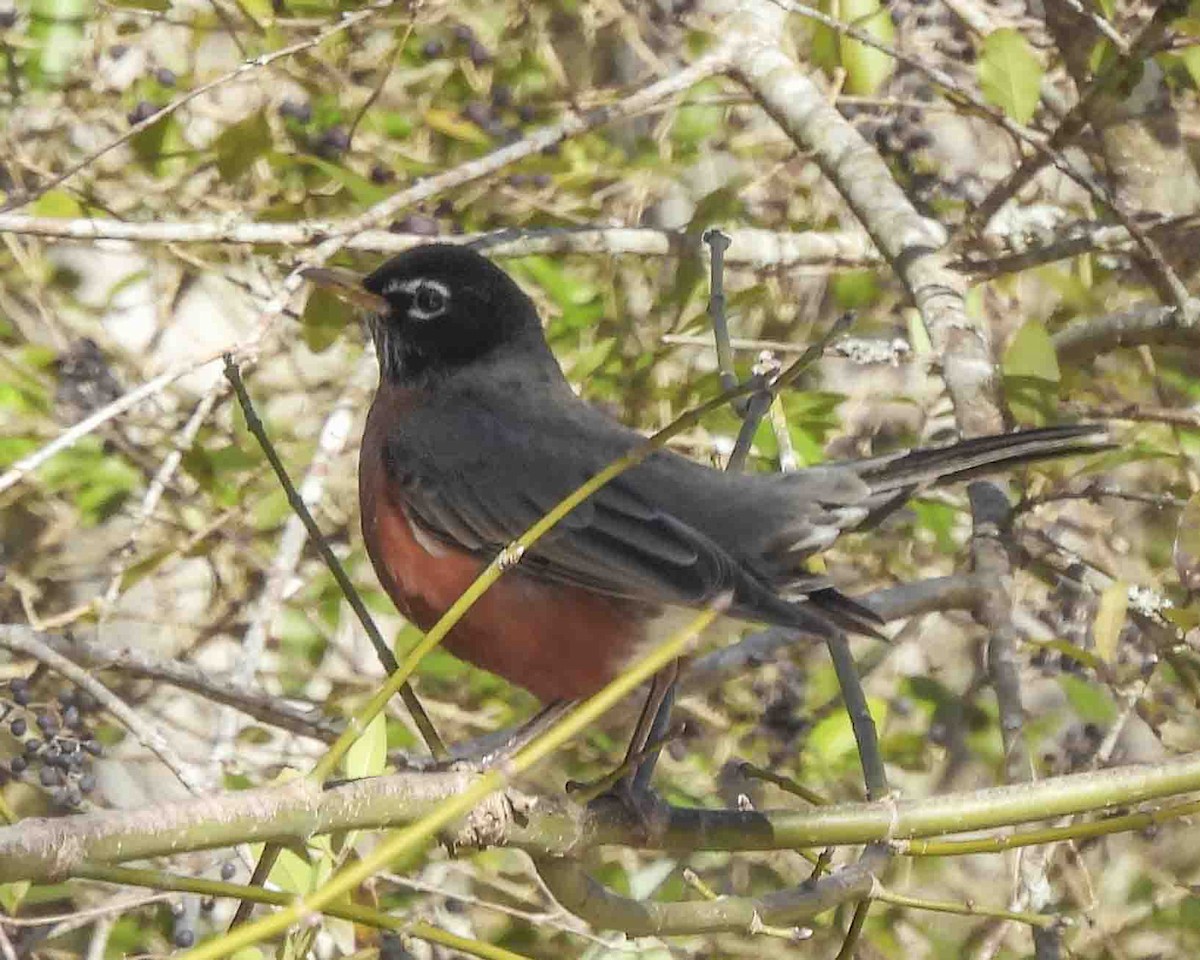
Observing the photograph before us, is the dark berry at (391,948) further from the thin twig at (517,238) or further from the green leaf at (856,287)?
the green leaf at (856,287)

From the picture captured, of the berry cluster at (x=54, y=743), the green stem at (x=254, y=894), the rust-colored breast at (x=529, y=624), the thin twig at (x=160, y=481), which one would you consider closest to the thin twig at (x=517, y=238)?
the thin twig at (x=160, y=481)

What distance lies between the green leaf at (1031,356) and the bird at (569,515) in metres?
0.41

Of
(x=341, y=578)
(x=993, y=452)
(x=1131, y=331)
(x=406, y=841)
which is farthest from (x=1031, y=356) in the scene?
(x=406, y=841)

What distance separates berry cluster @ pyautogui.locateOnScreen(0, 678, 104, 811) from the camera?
3.15 meters

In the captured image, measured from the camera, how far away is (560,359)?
4.29 meters

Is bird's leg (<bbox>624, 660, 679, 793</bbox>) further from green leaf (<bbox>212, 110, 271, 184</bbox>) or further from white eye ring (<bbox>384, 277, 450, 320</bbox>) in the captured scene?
green leaf (<bbox>212, 110, 271, 184</bbox>)

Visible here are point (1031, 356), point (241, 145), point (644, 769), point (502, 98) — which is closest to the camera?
point (644, 769)

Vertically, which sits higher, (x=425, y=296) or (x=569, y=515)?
(x=425, y=296)

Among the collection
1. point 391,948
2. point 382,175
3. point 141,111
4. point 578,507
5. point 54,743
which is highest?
point 141,111

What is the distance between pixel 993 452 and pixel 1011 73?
1039mm

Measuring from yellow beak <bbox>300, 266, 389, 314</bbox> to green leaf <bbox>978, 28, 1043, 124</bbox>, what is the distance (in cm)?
122

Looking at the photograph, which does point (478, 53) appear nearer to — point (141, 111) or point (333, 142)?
point (333, 142)

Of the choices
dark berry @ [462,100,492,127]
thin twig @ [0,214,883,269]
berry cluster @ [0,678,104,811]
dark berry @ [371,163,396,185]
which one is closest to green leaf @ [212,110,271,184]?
thin twig @ [0,214,883,269]

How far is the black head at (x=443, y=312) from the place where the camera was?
3.34m
